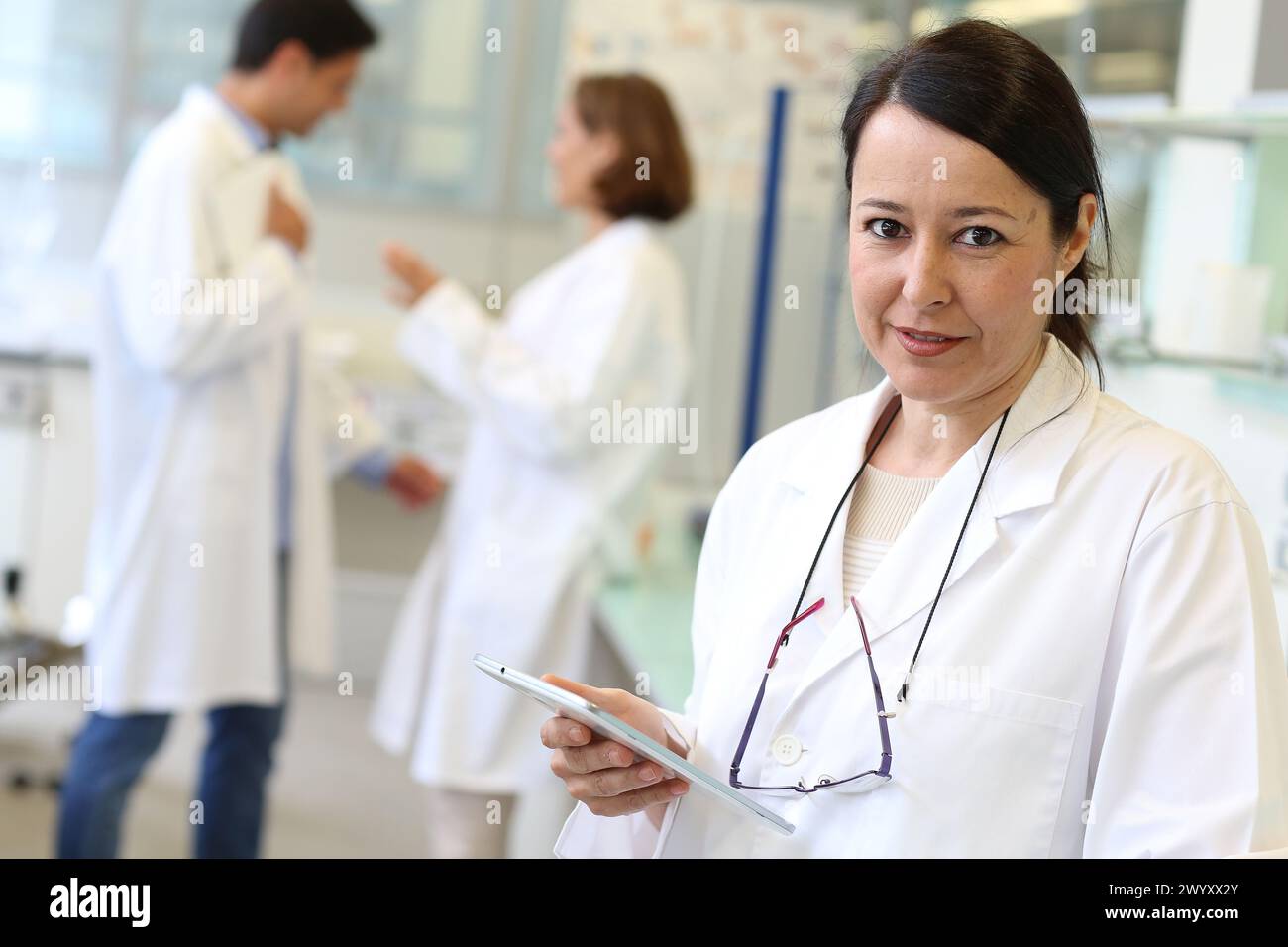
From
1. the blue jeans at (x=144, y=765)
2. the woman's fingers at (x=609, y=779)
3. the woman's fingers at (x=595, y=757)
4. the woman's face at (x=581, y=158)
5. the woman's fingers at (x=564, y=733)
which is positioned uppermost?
the woman's face at (x=581, y=158)

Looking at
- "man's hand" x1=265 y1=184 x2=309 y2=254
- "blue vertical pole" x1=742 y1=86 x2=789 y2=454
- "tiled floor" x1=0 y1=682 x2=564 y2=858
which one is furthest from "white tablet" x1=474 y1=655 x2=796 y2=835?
"blue vertical pole" x1=742 y1=86 x2=789 y2=454

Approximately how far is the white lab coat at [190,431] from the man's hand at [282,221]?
2cm

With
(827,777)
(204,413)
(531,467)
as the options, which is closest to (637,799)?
(827,777)

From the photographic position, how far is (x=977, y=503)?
99cm

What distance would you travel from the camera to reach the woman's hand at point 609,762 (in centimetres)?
98

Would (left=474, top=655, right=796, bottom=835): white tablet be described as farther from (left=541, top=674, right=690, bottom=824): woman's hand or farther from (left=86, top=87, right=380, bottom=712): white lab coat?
(left=86, top=87, right=380, bottom=712): white lab coat

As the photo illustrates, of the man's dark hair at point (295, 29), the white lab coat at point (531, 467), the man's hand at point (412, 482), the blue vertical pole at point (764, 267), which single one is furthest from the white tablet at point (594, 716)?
the blue vertical pole at point (764, 267)

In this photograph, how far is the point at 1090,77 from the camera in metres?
3.13

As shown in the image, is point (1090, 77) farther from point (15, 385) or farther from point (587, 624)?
point (15, 385)

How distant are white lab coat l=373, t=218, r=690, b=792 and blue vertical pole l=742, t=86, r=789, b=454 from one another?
0.66 m

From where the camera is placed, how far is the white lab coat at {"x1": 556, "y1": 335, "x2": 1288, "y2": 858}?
868mm

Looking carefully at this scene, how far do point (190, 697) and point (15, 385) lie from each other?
1.52 meters

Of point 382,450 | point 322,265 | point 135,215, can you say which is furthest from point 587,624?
point 322,265

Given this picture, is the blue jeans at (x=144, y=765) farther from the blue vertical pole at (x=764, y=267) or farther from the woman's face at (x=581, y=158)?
the blue vertical pole at (x=764, y=267)
